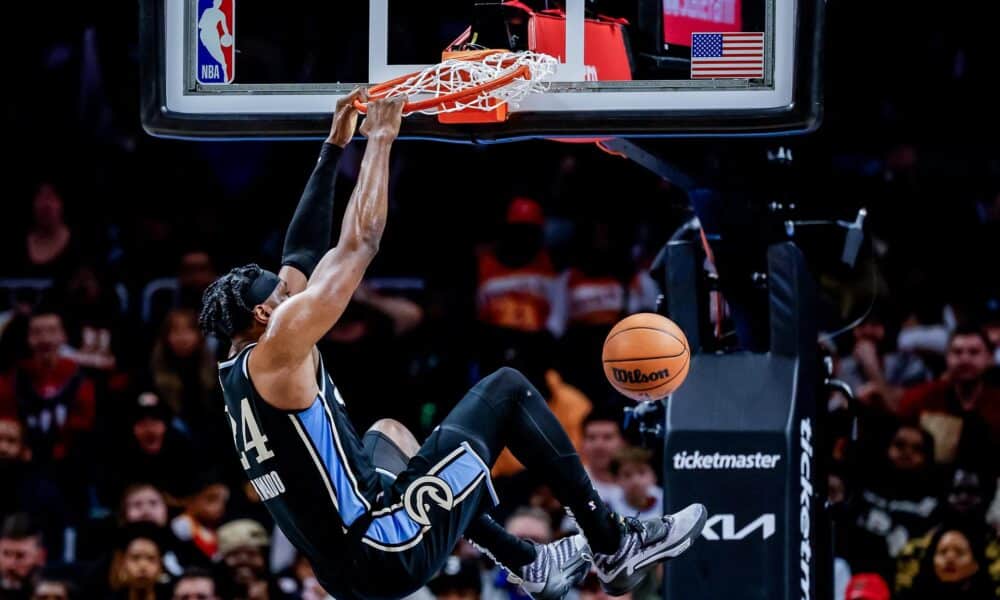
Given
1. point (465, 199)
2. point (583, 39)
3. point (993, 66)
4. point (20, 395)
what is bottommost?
point (20, 395)

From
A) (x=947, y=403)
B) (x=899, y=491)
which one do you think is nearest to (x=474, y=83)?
(x=899, y=491)

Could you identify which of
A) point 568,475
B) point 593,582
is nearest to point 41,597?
point 593,582

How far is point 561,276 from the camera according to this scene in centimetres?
1029

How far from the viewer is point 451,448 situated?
5.67 meters

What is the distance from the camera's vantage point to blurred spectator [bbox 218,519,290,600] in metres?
8.97

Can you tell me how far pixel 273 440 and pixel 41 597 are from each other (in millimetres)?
4005

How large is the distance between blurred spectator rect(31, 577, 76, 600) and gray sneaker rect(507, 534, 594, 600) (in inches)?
148

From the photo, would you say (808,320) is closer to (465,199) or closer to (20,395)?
(465,199)

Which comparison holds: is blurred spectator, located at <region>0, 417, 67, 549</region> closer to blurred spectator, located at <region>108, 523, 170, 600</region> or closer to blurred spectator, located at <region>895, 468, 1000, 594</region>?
blurred spectator, located at <region>108, 523, 170, 600</region>

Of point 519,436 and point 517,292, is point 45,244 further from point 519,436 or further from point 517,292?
point 519,436

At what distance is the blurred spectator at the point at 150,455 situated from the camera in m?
9.88

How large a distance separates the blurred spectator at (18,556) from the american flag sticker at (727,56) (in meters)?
5.17

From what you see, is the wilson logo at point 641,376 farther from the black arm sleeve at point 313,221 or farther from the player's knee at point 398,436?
the black arm sleeve at point 313,221

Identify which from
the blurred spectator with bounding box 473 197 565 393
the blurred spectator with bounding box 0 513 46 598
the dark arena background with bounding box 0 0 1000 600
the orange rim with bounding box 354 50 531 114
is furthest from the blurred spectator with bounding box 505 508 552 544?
the orange rim with bounding box 354 50 531 114
